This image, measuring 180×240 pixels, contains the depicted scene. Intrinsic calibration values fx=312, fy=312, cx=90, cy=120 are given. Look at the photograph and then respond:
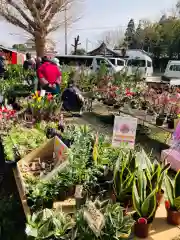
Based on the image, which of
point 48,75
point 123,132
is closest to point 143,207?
point 123,132

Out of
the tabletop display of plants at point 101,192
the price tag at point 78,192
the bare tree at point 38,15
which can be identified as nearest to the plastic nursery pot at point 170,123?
the tabletop display of plants at point 101,192

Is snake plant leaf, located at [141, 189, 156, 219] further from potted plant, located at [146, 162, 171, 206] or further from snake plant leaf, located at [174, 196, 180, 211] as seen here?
snake plant leaf, located at [174, 196, 180, 211]

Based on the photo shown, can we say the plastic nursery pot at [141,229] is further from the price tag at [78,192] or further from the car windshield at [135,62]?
the car windshield at [135,62]

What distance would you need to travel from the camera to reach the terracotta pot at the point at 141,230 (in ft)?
6.74

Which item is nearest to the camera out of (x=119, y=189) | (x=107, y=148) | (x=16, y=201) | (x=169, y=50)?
(x=119, y=189)

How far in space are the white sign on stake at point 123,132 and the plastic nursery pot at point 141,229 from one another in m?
1.04

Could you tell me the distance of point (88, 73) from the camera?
38.4ft

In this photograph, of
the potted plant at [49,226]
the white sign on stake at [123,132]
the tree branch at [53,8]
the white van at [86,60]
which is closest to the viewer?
the potted plant at [49,226]

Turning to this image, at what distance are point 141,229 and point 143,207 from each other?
14 cm

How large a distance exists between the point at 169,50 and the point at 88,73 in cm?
2676

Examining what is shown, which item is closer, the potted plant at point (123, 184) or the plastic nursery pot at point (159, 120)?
the potted plant at point (123, 184)

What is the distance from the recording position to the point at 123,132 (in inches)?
119

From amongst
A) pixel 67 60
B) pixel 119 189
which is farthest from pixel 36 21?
pixel 119 189

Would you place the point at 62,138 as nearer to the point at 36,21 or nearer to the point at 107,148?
the point at 107,148
